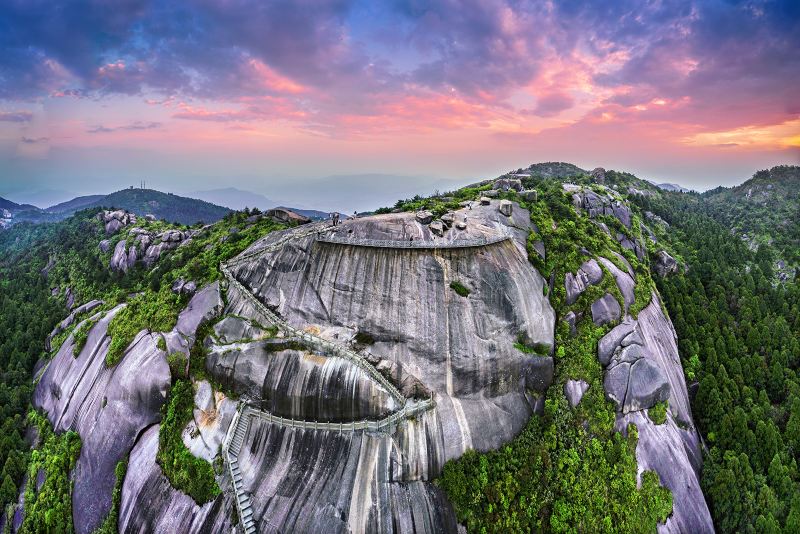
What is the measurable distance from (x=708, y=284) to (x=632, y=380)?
3634cm

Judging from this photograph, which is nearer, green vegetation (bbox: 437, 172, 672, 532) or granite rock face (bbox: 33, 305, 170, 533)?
green vegetation (bbox: 437, 172, 672, 532)

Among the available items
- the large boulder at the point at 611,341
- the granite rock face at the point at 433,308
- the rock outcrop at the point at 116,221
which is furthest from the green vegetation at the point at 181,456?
the rock outcrop at the point at 116,221

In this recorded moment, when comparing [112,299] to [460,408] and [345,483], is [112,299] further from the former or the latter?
[460,408]

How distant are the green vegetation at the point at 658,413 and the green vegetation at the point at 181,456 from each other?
36.0 metres

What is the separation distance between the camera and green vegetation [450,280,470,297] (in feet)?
114

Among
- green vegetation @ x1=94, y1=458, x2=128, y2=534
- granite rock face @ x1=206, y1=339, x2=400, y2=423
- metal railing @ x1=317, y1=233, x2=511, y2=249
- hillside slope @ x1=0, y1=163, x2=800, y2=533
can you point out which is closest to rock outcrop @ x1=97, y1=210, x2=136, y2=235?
hillside slope @ x1=0, y1=163, x2=800, y2=533

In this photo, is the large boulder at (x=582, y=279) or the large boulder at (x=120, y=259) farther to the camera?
the large boulder at (x=120, y=259)

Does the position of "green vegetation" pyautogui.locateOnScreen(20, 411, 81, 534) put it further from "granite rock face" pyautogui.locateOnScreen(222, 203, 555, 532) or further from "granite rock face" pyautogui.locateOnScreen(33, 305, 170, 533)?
"granite rock face" pyautogui.locateOnScreen(222, 203, 555, 532)

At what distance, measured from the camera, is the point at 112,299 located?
157ft

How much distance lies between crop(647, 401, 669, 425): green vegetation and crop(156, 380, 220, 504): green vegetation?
36.0 meters

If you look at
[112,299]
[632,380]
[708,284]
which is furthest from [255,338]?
[708,284]

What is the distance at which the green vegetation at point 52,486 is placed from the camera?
32969mm

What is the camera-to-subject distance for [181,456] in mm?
29766

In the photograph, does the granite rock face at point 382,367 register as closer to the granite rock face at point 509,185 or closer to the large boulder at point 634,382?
the large boulder at point 634,382
